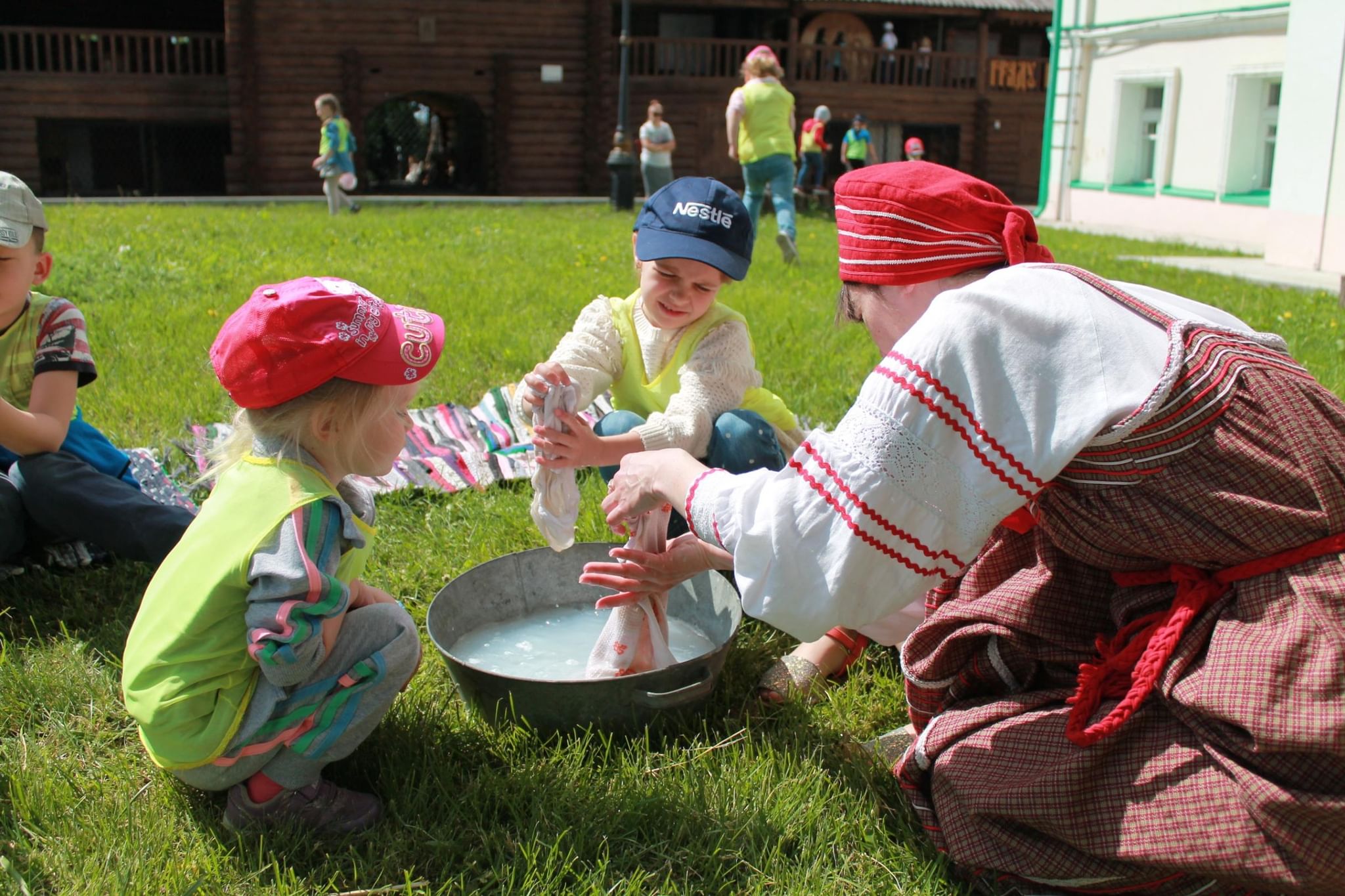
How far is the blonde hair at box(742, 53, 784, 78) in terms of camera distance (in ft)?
33.7

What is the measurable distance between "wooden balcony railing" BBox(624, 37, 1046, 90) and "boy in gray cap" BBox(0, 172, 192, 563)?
18.4 m

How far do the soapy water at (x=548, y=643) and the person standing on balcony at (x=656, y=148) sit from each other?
11699 millimetres

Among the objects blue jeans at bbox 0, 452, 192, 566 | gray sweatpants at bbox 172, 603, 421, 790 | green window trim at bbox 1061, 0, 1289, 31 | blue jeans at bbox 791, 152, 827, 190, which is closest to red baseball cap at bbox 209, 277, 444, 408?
gray sweatpants at bbox 172, 603, 421, 790

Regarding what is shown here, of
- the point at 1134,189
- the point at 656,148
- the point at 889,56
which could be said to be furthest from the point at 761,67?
the point at 889,56

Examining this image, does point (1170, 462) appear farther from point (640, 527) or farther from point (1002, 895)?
point (640, 527)

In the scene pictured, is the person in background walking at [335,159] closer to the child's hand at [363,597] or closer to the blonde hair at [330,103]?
the blonde hair at [330,103]

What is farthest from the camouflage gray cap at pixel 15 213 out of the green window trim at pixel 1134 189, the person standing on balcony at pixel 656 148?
the green window trim at pixel 1134 189

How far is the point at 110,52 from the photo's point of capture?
19531 millimetres

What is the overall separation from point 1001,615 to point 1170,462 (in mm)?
368

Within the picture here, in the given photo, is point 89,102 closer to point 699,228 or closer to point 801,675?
point 699,228

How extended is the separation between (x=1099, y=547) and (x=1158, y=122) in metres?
15.7

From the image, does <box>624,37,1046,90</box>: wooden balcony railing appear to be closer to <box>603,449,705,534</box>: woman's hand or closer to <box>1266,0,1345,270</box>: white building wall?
<box>1266,0,1345,270</box>: white building wall

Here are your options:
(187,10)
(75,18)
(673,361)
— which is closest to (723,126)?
(187,10)

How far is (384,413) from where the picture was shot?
199 cm
